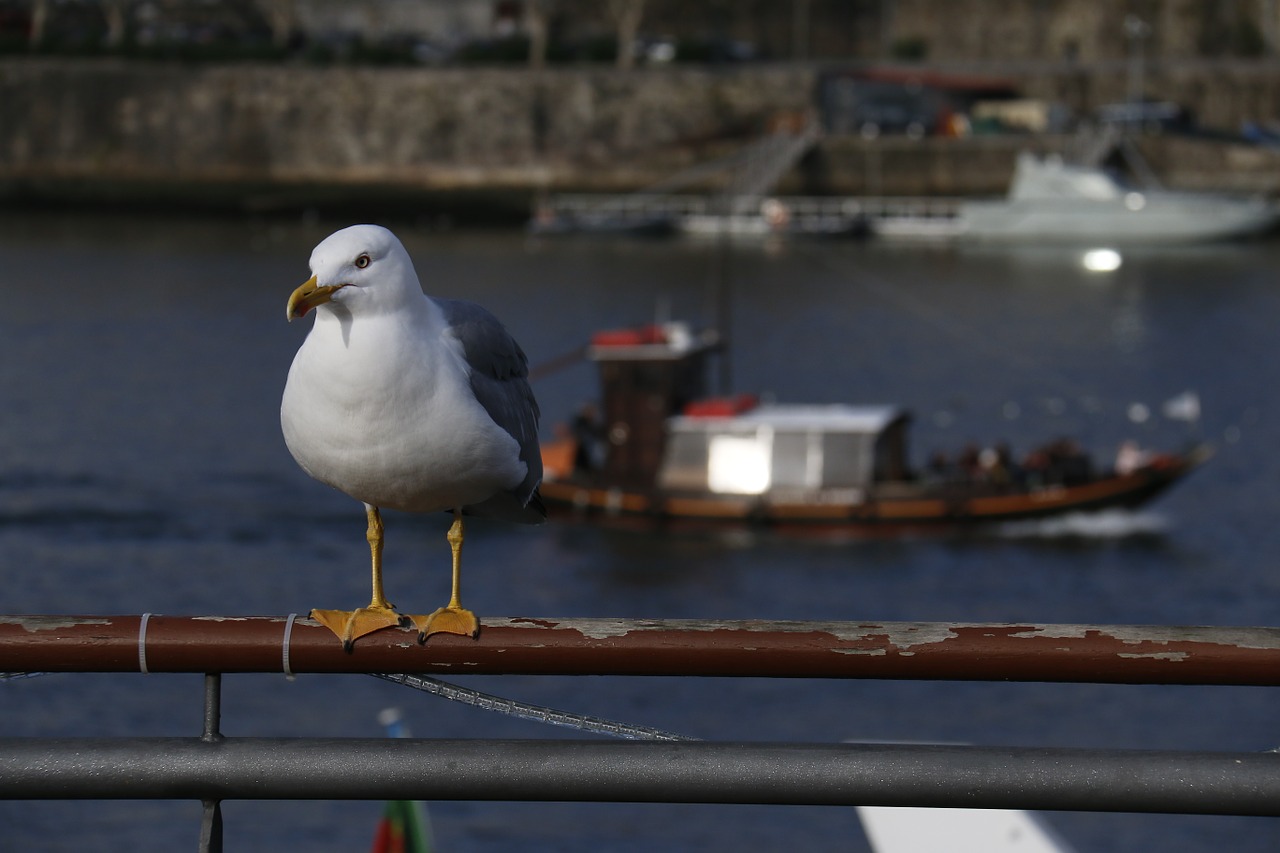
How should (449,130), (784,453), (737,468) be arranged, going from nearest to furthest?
1. (784,453)
2. (737,468)
3. (449,130)

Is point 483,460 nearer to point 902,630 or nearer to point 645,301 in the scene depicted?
point 902,630

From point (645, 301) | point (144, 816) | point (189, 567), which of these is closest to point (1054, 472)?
point (189, 567)

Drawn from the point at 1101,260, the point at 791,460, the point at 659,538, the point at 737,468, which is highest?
the point at 1101,260

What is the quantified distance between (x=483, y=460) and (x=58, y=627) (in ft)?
2.90

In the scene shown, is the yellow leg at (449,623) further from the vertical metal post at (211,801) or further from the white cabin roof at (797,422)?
the white cabin roof at (797,422)

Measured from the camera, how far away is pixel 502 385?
353 centimetres

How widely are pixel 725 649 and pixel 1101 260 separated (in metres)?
56.4

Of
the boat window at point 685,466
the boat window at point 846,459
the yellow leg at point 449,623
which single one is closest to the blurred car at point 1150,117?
the boat window at point 846,459

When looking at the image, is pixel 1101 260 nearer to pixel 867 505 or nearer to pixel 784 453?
pixel 784 453

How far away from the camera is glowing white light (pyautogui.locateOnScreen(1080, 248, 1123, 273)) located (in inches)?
2208

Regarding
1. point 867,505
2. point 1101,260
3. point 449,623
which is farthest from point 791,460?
point 1101,260

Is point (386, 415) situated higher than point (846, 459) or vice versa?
point (386, 415)

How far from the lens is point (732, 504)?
26250mm

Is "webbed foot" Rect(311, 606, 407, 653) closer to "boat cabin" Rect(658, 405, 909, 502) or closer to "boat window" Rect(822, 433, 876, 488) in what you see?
"boat cabin" Rect(658, 405, 909, 502)
